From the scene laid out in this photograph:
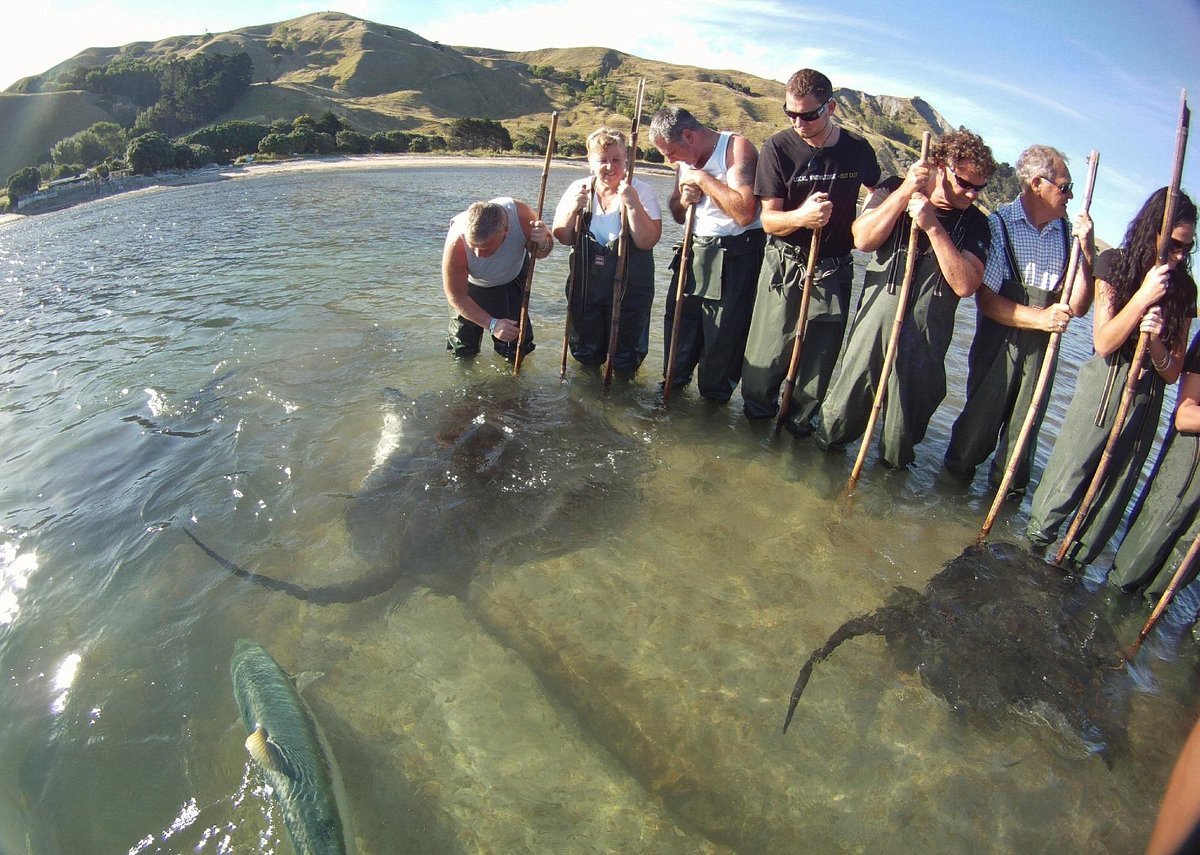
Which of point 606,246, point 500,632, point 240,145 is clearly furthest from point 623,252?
point 240,145

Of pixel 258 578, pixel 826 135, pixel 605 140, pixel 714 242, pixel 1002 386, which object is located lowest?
pixel 258 578

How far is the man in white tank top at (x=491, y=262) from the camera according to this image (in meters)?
6.23

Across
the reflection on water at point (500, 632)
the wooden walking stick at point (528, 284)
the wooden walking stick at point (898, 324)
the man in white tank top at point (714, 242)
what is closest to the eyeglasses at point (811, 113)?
the man in white tank top at point (714, 242)

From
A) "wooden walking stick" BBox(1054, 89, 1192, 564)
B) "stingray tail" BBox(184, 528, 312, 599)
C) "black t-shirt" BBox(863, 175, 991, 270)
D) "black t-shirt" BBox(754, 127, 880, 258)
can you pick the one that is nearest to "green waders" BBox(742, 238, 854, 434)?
"black t-shirt" BBox(754, 127, 880, 258)

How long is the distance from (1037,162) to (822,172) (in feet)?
4.93

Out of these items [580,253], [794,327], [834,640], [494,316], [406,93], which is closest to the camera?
[834,640]

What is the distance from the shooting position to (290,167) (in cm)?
3888

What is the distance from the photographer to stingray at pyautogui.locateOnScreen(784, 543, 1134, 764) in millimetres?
3811

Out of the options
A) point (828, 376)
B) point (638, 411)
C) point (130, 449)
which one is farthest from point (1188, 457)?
point (130, 449)

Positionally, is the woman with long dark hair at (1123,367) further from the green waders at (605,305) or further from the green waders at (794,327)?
the green waders at (605,305)

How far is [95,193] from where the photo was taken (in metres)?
35.6

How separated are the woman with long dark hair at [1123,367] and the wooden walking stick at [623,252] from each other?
152 inches

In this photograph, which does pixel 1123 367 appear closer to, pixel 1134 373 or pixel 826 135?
pixel 1134 373

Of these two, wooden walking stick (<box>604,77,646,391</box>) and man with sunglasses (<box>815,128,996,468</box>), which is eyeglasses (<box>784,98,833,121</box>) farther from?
wooden walking stick (<box>604,77,646,391</box>)
